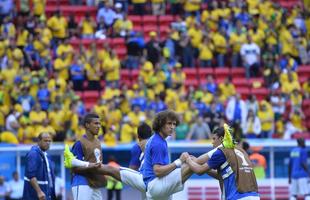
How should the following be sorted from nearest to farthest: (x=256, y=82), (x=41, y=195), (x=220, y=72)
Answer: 1. (x=41, y=195)
2. (x=256, y=82)
3. (x=220, y=72)

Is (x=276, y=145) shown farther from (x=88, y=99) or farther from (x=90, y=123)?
(x=90, y=123)

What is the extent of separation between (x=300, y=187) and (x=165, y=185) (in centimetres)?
1210

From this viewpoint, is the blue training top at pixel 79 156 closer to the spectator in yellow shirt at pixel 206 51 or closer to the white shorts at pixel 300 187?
the white shorts at pixel 300 187

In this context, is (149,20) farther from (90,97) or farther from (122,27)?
(90,97)

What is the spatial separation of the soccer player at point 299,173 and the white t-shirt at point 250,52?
7.25 m

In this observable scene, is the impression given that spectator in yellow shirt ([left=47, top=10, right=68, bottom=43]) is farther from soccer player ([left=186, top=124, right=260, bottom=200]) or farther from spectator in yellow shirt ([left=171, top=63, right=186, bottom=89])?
soccer player ([left=186, top=124, right=260, bottom=200])

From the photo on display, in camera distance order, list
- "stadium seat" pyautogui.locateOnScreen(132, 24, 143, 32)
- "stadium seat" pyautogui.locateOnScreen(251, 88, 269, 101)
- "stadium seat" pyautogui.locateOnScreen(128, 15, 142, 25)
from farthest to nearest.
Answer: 1. "stadium seat" pyautogui.locateOnScreen(128, 15, 142, 25)
2. "stadium seat" pyautogui.locateOnScreen(132, 24, 143, 32)
3. "stadium seat" pyautogui.locateOnScreen(251, 88, 269, 101)

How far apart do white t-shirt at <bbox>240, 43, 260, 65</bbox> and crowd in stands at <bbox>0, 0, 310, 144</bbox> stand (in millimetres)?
42

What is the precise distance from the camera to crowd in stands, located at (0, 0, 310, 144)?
30203 mm

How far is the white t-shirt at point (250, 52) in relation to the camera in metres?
33.3

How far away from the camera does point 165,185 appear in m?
15.0

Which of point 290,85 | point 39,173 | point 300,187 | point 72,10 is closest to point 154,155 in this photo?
point 39,173

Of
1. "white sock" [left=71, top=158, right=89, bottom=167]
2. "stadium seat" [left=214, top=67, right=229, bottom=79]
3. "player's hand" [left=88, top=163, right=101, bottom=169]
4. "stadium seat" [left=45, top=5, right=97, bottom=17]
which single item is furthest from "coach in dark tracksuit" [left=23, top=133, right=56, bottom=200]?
"stadium seat" [left=45, top=5, right=97, bottom=17]

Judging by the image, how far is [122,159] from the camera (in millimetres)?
28312
